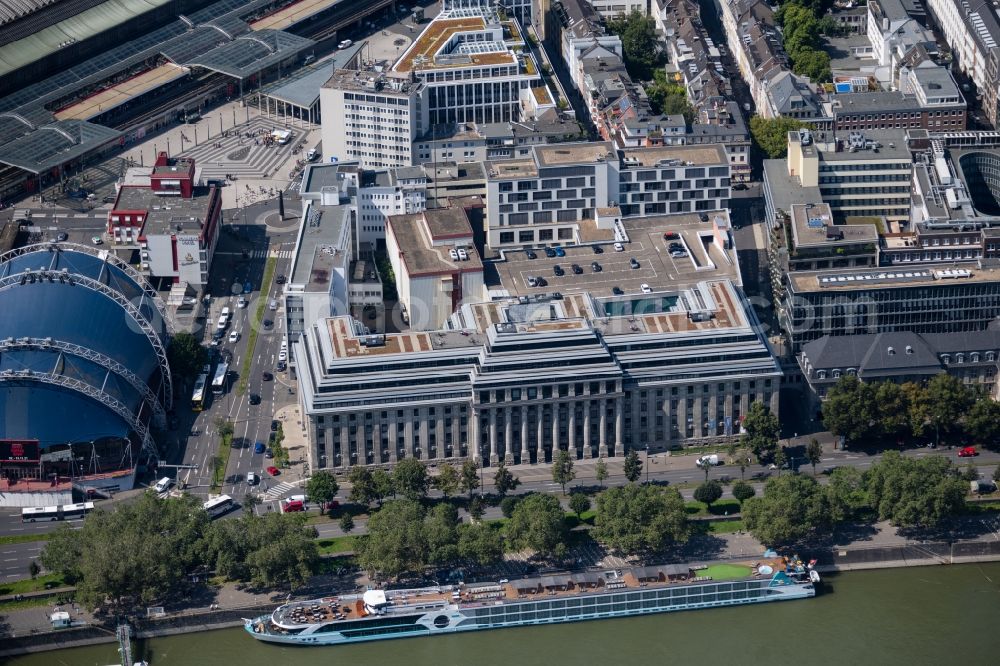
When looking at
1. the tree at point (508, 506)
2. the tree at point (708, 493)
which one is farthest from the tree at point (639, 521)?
the tree at point (508, 506)

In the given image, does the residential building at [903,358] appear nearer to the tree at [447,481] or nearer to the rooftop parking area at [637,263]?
the rooftop parking area at [637,263]

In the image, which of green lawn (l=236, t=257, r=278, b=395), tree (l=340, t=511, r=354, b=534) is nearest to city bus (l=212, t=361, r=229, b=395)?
green lawn (l=236, t=257, r=278, b=395)

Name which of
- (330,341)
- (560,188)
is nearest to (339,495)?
(330,341)

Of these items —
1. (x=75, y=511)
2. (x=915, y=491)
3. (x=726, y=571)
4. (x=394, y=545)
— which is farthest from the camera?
(x=75, y=511)

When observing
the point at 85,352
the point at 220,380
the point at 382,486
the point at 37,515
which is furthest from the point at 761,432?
the point at 37,515

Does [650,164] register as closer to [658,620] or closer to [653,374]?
[653,374]

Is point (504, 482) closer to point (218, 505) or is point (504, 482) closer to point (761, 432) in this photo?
point (761, 432)

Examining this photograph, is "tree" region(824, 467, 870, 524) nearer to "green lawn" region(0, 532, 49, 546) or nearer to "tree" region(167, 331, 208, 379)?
"tree" region(167, 331, 208, 379)
